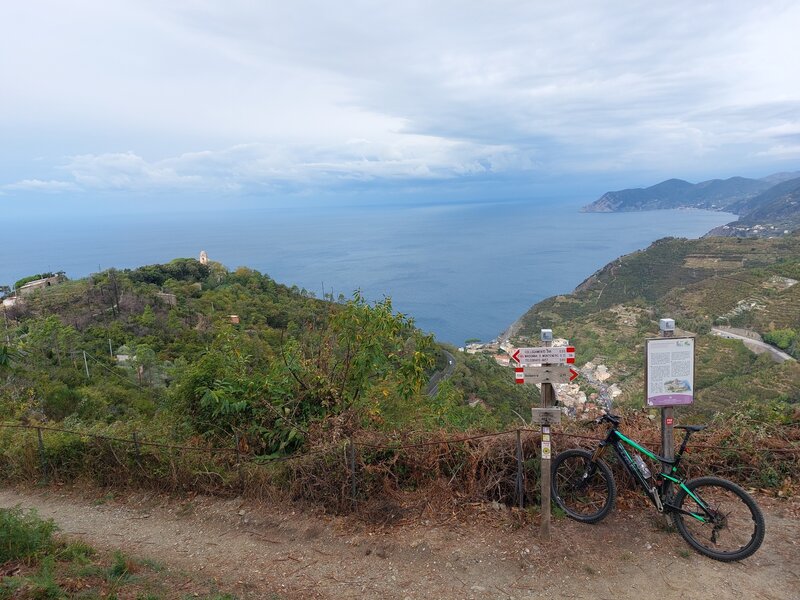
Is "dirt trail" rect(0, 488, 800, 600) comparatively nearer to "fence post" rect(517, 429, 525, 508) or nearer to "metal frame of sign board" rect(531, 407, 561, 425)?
"fence post" rect(517, 429, 525, 508)

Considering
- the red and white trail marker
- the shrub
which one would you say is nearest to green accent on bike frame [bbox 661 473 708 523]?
the red and white trail marker

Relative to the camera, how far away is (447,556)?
370 cm

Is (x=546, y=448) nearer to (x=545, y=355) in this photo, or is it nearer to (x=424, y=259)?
(x=545, y=355)

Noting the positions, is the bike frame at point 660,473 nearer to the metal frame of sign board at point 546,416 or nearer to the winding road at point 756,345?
the metal frame of sign board at point 546,416

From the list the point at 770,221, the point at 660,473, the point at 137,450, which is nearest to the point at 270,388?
the point at 137,450

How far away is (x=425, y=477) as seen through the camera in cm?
450

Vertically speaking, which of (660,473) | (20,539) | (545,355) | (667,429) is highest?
(545,355)

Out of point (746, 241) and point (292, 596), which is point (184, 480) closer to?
point (292, 596)

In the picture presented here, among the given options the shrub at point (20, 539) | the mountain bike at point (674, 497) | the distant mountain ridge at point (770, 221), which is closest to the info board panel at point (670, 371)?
the mountain bike at point (674, 497)

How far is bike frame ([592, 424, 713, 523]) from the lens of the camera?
366 cm

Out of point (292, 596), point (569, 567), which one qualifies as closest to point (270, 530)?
A: point (292, 596)

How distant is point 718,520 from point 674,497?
31 centimetres

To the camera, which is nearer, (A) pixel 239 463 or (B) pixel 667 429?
(B) pixel 667 429

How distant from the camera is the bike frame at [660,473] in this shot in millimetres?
3660
